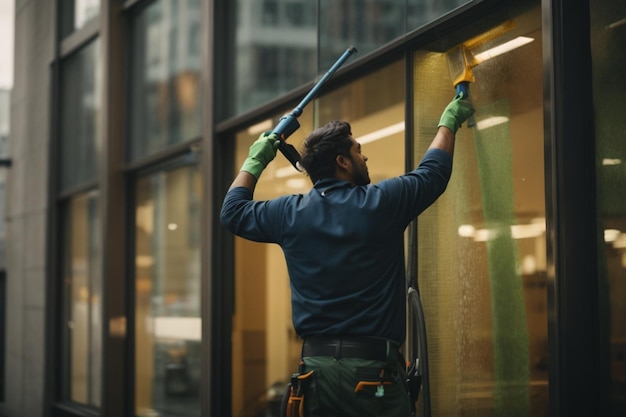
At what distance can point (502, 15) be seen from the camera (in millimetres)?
4891

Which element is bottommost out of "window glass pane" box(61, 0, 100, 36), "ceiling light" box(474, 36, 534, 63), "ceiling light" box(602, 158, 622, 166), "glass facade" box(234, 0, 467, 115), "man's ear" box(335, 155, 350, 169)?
"man's ear" box(335, 155, 350, 169)

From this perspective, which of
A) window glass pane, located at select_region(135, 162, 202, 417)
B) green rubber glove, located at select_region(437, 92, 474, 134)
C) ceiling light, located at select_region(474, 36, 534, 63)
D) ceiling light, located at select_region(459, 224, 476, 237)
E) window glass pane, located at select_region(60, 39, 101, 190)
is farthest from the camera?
window glass pane, located at select_region(60, 39, 101, 190)

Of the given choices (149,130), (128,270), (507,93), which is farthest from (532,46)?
(128,270)

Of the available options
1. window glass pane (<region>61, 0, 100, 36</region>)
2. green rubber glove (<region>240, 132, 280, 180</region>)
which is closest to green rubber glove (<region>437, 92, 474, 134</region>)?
green rubber glove (<region>240, 132, 280, 180</region>)

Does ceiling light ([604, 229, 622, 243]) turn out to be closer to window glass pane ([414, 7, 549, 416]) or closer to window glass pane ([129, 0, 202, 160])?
window glass pane ([414, 7, 549, 416])

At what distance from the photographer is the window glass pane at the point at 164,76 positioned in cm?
918

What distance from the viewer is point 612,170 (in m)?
4.27

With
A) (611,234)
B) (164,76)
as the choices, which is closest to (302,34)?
(164,76)

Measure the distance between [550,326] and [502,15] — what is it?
1512mm

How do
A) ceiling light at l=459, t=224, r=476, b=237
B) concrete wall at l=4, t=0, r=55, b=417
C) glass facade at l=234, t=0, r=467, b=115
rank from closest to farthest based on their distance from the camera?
ceiling light at l=459, t=224, r=476, b=237 → glass facade at l=234, t=0, r=467, b=115 → concrete wall at l=4, t=0, r=55, b=417

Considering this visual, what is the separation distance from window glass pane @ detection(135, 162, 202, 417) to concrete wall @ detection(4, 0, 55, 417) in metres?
3.12

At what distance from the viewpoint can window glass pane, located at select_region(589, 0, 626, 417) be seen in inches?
165

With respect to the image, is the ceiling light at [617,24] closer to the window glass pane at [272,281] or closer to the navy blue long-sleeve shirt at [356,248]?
the navy blue long-sleeve shirt at [356,248]

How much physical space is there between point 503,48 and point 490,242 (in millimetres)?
916
